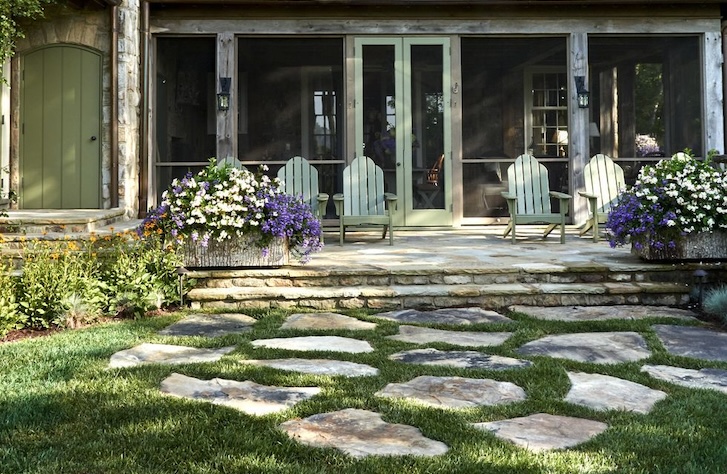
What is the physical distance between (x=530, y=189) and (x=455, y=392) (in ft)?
16.6

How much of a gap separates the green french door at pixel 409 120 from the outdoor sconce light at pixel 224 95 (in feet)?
4.77

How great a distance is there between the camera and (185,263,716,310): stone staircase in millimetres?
4871

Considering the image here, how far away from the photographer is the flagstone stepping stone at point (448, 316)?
442 centimetres

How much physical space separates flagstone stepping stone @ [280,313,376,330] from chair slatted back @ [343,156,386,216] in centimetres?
309

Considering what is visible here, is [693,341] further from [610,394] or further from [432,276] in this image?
[432,276]

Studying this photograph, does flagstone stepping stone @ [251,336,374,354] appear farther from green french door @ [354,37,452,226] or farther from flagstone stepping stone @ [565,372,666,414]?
green french door @ [354,37,452,226]

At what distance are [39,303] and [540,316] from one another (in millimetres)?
2900

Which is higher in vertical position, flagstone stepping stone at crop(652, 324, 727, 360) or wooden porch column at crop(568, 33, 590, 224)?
wooden porch column at crop(568, 33, 590, 224)

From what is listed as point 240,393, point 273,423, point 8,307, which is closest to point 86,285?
point 8,307

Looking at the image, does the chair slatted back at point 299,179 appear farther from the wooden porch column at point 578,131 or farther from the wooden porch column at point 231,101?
the wooden porch column at point 578,131

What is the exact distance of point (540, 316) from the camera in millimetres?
4500

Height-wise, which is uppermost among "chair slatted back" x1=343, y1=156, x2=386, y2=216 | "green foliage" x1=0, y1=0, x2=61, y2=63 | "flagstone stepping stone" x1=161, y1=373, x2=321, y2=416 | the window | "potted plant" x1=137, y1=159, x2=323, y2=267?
"green foliage" x1=0, y1=0, x2=61, y2=63

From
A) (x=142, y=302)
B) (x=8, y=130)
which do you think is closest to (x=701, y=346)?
(x=142, y=302)

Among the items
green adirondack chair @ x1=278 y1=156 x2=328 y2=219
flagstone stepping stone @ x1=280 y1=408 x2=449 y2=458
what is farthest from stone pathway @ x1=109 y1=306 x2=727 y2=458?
green adirondack chair @ x1=278 y1=156 x2=328 y2=219
